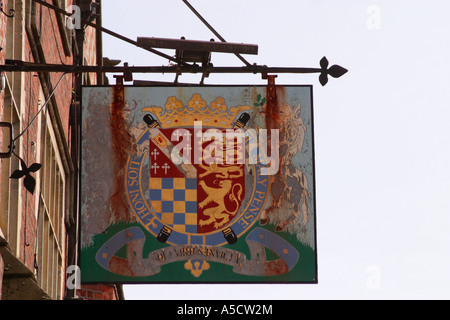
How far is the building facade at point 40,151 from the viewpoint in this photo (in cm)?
1154

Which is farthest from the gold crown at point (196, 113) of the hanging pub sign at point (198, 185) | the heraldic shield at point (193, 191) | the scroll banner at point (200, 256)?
the scroll banner at point (200, 256)

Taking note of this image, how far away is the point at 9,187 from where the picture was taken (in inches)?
477

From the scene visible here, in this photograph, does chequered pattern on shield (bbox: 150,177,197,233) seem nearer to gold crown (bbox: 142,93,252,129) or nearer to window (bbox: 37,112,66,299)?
gold crown (bbox: 142,93,252,129)

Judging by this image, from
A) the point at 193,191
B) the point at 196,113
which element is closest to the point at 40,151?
the point at 196,113

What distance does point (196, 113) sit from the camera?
1300cm

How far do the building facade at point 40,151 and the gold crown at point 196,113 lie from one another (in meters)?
1.13

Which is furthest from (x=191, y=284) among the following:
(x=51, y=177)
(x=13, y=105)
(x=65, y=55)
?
(x=65, y=55)

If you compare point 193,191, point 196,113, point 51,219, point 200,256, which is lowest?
point 200,256

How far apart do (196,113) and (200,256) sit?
55.1 inches

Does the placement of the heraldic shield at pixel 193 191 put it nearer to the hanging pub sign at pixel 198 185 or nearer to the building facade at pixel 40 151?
the hanging pub sign at pixel 198 185

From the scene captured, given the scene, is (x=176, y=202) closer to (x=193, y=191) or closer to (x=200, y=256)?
(x=193, y=191)

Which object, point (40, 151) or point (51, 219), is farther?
point (51, 219)
